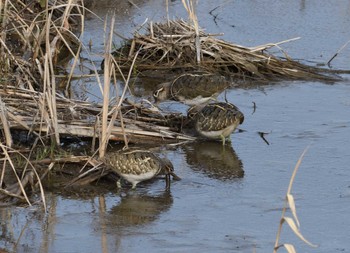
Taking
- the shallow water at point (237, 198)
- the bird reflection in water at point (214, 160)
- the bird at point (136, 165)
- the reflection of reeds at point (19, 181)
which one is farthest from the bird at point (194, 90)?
the reflection of reeds at point (19, 181)

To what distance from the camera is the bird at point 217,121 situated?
22.5 feet

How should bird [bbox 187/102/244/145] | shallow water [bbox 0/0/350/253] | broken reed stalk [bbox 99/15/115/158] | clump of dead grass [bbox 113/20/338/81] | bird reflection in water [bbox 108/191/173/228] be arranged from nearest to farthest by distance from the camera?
shallow water [bbox 0/0/350/253] < bird reflection in water [bbox 108/191/173/228] < broken reed stalk [bbox 99/15/115/158] < bird [bbox 187/102/244/145] < clump of dead grass [bbox 113/20/338/81]

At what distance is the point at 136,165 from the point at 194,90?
2291 millimetres

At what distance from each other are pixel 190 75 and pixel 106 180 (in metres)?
2.36

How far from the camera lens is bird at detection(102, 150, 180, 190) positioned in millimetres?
5770

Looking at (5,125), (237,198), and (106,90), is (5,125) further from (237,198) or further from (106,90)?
(237,198)

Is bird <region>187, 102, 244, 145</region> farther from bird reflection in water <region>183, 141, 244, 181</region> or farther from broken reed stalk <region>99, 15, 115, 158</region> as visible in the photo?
broken reed stalk <region>99, 15, 115, 158</region>

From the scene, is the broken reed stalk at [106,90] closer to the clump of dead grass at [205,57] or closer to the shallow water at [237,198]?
the shallow water at [237,198]

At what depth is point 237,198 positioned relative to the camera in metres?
5.74

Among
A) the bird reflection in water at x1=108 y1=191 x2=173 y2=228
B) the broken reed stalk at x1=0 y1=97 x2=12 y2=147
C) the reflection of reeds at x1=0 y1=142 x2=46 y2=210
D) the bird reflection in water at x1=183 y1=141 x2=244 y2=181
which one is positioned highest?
the broken reed stalk at x1=0 y1=97 x2=12 y2=147

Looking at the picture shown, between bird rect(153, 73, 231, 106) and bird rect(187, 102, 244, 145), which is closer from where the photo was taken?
bird rect(187, 102, 244, 145)

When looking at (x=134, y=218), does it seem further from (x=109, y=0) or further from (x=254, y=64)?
(x=109, y=0)

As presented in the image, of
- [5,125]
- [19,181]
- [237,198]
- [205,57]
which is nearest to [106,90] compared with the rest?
[5,125]

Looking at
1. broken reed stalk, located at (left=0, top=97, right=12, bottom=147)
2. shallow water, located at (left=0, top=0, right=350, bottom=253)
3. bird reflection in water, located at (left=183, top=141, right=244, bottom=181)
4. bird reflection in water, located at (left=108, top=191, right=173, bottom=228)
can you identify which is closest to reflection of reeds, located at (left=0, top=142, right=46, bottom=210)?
shallow water, located at (left=0, top=0, right=350, bottom=253)
